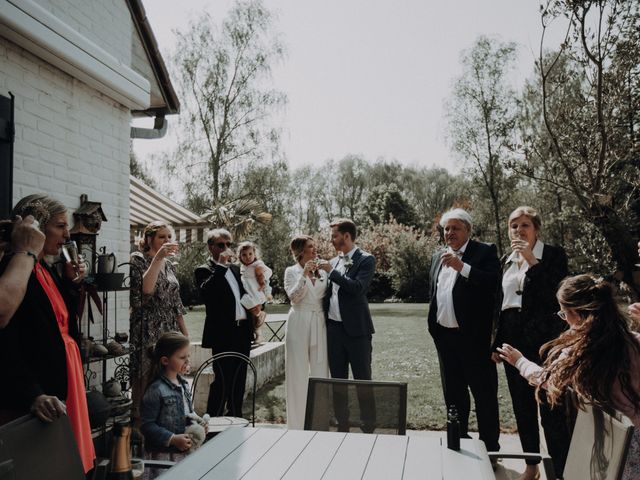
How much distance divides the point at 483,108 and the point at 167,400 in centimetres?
2347

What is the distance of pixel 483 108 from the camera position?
24219mm

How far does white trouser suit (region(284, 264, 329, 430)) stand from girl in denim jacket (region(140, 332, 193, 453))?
149 cm

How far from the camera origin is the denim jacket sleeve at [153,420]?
2.97 meters

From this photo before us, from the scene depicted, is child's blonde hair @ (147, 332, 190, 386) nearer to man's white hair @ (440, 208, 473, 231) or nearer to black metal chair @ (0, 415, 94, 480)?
black metal chair @ (0, 415, 94, 480)

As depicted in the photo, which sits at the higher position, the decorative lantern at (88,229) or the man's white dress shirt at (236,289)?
the decorative lantern at (88,229)

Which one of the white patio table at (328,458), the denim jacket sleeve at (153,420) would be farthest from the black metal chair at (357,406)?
the denim jacket sleeve at (153,420)

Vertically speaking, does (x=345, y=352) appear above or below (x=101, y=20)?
below

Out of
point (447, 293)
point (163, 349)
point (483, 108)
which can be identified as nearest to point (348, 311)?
point (447, 293)

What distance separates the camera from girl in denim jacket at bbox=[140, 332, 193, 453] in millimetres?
2977

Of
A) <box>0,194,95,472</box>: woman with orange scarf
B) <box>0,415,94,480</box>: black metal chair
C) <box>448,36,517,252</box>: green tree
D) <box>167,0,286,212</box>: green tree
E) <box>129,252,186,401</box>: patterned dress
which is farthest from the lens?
<box>448,36,517,252</box>: green tree

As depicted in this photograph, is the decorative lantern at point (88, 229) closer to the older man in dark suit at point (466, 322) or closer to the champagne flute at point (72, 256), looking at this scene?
the champagne flute at point (72, 256)

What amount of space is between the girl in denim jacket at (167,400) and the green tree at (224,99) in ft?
60.9

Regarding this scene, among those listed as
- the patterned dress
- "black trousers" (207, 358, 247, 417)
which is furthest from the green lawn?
the patterned dress

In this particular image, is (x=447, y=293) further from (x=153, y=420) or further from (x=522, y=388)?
(x=153, y=420)
